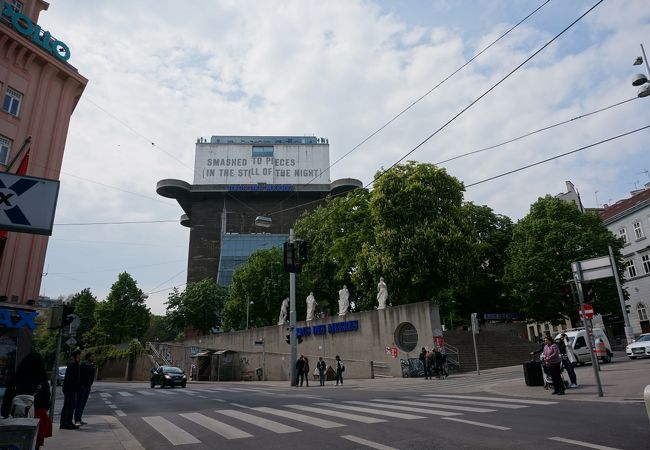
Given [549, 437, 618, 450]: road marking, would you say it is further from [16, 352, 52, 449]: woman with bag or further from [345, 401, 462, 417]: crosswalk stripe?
[16, 352, 52, 449]: woman with bag

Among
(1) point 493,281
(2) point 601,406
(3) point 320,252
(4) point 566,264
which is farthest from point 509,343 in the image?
(2) point 601,406

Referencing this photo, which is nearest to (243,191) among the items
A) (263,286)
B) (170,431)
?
(263,286)

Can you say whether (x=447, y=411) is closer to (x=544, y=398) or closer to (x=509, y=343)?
(x=544, y=398)

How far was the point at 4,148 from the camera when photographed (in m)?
23.1

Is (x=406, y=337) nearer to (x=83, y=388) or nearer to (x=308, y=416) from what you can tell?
(x=308, y=416)

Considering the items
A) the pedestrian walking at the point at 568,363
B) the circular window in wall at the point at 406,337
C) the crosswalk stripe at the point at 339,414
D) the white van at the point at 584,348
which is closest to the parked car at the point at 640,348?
the white van at the point at 584,348

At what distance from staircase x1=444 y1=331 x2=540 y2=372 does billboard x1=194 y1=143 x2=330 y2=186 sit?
6689 cm

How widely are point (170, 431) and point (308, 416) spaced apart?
10.2 feet

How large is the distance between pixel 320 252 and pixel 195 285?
27.2m

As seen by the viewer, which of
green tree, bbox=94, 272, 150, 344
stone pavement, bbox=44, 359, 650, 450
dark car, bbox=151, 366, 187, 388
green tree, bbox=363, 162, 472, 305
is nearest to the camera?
stone pavement, bbox=44, 359, 650, 450

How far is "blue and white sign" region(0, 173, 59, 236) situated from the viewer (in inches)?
232

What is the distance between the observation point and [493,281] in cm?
4528

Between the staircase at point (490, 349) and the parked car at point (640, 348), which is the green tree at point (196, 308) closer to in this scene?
the staircase at point (490, 349)

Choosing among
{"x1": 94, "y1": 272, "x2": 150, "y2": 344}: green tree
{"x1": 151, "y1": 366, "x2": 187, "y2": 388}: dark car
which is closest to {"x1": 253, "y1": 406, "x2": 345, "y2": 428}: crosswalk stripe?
{"x1": 151, "y1": 366, "x2": 187, "y2": 388}: dark car
